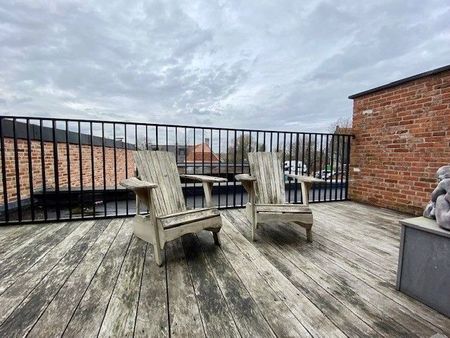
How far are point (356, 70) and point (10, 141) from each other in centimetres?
769

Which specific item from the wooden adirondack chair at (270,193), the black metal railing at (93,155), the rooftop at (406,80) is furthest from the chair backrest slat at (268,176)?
the rooftop at (406,80)

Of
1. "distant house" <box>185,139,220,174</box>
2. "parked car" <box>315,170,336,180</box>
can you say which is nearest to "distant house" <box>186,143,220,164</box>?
"distant house" <box>185,139,220,174</box>

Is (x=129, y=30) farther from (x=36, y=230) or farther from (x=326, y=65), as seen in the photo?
(x=326, y=65)

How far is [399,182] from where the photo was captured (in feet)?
9.98

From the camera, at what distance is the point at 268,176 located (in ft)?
7.98

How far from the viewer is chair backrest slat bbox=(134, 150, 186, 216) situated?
1.88 metres

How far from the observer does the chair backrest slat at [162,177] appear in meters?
1.88

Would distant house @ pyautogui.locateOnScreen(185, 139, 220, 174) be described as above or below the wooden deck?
above

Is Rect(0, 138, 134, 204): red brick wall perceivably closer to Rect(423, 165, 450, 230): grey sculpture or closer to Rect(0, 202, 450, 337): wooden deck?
Rect(0, 202, 450, 337): wooden deck

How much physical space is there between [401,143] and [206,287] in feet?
10.8

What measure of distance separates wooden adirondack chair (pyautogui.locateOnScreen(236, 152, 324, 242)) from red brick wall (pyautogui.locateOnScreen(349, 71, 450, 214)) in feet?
6.03

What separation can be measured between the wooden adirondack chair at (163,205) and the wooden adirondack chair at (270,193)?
1.22ft

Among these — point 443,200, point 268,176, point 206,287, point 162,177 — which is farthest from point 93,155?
point 443,200

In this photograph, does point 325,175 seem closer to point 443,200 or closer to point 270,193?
point 270,193
